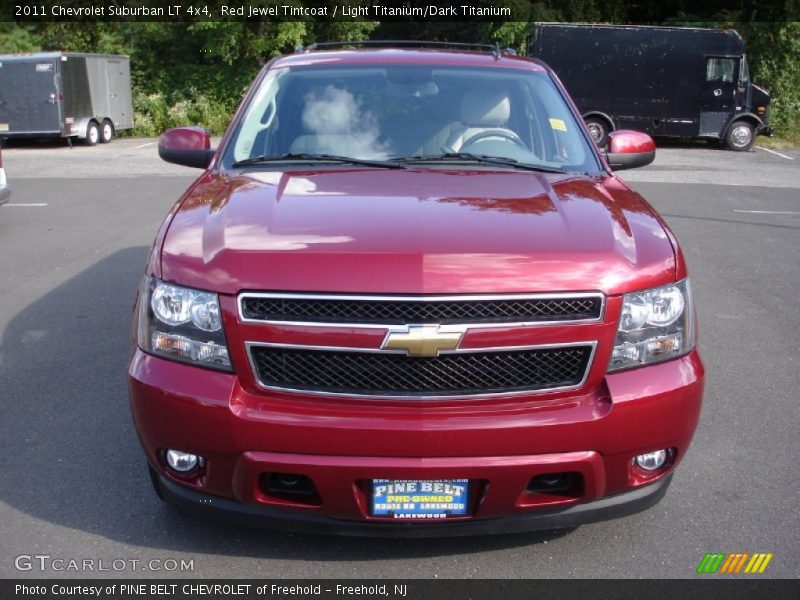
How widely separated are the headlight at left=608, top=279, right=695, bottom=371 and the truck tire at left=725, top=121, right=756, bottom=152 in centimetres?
2201

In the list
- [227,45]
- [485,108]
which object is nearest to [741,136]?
[227,45]

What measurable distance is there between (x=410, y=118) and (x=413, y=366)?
6.12 ft

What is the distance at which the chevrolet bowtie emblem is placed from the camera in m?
2.72

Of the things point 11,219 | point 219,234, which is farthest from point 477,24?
point 219,234

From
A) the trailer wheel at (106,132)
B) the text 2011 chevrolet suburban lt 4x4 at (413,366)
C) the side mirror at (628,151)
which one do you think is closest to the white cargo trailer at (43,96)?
the trailer wheel at (106,132)

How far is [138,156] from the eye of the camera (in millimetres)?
20344

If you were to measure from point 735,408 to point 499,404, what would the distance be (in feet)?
8.04

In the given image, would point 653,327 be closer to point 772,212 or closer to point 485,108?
point 485,108

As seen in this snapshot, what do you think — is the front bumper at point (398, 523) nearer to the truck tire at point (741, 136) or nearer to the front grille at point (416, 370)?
the front grille at point (416, 370)

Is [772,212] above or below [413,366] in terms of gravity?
below

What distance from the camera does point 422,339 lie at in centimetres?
272

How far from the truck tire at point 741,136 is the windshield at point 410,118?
20451 millimetres

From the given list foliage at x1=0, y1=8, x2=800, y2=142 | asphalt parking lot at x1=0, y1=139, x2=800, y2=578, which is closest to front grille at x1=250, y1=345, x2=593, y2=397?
asphalt parking lot at x1=0, y1=139, x2=800, y2=578

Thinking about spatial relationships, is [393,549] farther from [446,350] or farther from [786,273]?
[786,273]
